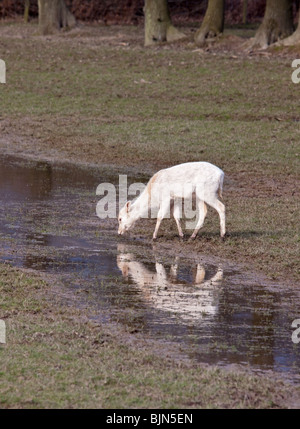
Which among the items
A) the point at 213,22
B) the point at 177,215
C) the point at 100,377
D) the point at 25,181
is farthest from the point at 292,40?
the point at 100,377

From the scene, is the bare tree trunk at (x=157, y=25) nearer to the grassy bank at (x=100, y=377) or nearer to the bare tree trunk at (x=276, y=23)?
the bare tree trunk at (x=276, y=23)

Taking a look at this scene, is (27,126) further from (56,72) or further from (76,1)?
(76,1)

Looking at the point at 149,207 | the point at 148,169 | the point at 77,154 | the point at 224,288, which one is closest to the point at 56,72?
the point at 77,154

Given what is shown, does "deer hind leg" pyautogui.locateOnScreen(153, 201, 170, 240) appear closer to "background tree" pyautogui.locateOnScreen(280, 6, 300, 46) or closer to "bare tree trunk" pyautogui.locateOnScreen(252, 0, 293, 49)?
"background tree" pyautogui.locateOnScreen(280, 6, 300, 46)

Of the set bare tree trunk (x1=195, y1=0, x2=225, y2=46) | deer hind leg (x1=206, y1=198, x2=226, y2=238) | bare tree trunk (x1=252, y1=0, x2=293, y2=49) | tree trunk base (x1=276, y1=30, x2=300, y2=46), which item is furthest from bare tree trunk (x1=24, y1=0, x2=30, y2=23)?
deer hind leg (x1=206, y1=198, x2=226, y2=238)

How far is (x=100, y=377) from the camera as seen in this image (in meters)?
6.83

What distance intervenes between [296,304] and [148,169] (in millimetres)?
7711

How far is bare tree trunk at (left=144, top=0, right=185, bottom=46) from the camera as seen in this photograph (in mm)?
29875

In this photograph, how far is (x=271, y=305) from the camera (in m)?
9.08

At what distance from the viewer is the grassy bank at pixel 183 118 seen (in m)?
12.8

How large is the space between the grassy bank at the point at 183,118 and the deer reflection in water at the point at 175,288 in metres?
0.88

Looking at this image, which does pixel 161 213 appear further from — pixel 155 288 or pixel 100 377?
pixel 100 377

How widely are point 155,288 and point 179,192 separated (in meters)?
2.39

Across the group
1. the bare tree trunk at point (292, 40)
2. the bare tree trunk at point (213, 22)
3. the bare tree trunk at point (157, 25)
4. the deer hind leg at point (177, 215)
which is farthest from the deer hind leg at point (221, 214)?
the bare tree trunk at point (157, 25)
